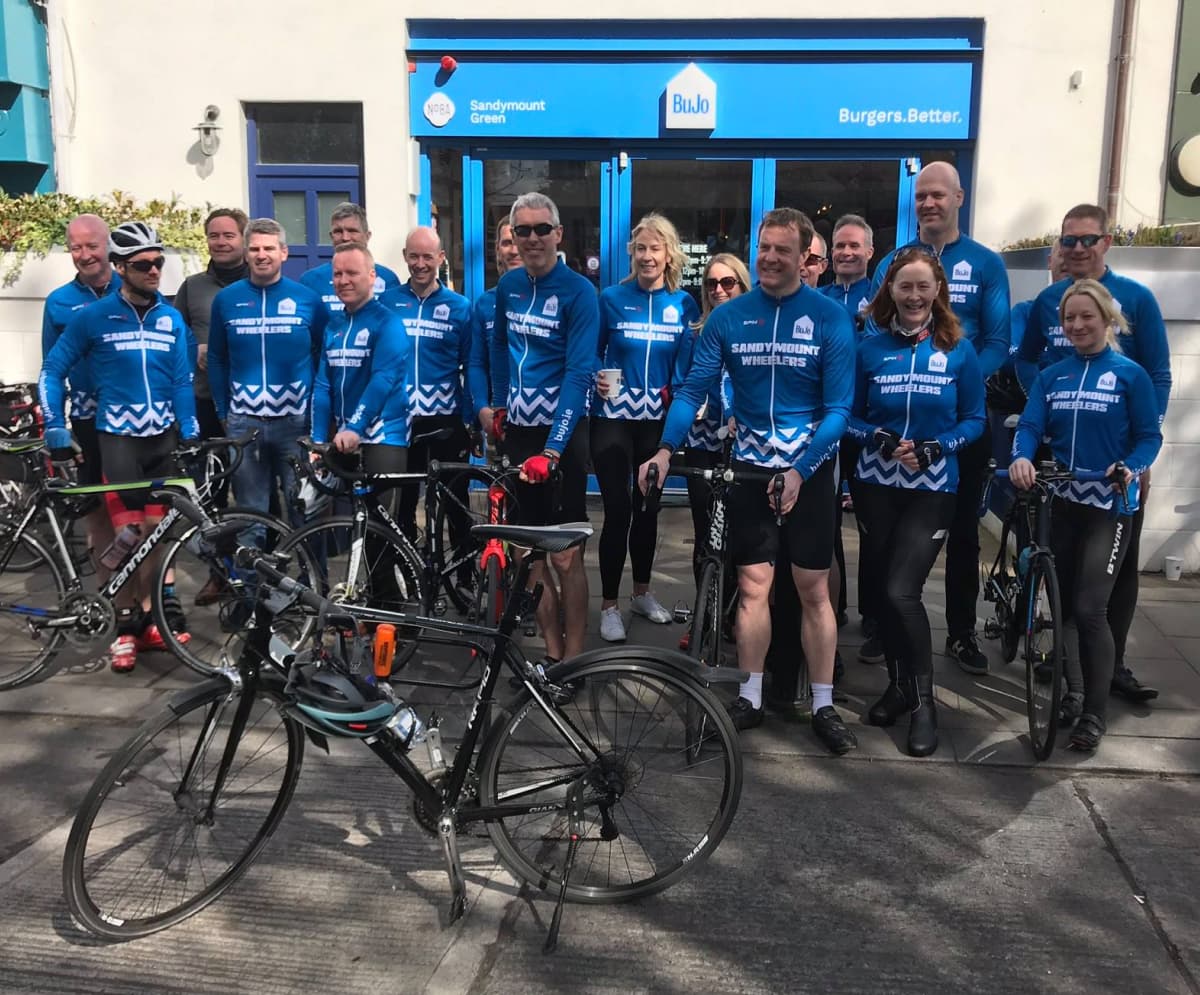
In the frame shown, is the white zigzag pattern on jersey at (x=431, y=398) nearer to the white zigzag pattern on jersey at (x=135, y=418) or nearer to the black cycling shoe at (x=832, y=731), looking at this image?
the white zigzag pattern on jersey at (x=135, y=418)

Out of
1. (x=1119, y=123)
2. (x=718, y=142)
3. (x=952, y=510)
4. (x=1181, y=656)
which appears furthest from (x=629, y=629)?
(x=1119, y=123)

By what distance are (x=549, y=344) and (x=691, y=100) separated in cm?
445

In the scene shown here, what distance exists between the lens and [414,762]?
3049 mm

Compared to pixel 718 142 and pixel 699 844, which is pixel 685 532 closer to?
pixel 718 142

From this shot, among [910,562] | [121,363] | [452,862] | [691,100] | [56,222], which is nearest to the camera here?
[452,862]

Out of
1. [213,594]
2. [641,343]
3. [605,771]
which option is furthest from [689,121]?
[605,771]

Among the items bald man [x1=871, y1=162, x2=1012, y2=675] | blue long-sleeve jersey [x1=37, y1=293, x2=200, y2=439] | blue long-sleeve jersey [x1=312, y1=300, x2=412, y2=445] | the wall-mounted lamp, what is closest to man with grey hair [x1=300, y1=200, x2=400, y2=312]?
blue long-sleeve jersey [x1=312, y1=300, x2=412, y2=445]

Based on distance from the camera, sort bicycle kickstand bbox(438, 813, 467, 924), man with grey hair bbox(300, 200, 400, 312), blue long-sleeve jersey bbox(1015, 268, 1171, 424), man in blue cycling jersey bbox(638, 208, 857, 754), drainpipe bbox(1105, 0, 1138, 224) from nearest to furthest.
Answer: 1. bicycle kickstand bbox(438, 813, 467, 924)
2. man in blue cycling jersey bbox(638, 208, 857, 754)
3. blue long-sleeve jersey bbox(1015, 268, 1171, 424)
4. man with grey hair bbox(300, 200, 400, 312)
5. drainpipe bbox(1105, 0, 1138, 224)

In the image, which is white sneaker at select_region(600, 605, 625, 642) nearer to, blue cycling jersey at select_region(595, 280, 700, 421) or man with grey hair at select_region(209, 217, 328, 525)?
blue cycling jersey at select_region(595, 280, 700, 421)

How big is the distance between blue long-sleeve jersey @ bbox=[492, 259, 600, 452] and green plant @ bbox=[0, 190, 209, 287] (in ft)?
13.0

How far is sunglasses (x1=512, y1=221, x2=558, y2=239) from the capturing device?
4.61 meters

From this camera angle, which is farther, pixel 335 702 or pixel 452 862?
pixel 452 862

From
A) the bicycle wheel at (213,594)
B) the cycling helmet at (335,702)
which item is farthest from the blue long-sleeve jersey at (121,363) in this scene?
the cycling helmet at (335,702)

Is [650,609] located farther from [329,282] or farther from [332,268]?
[329,282]
